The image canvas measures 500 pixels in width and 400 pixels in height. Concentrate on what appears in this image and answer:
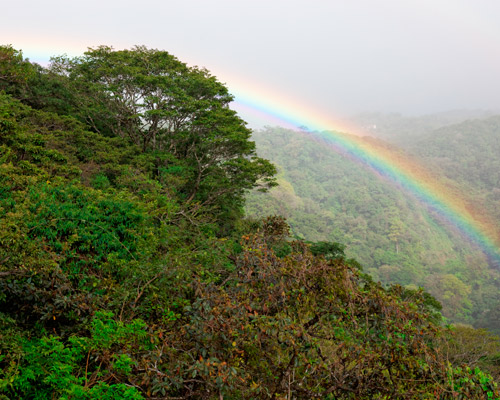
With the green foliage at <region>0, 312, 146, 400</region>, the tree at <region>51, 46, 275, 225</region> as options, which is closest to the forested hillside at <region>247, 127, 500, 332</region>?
the tree at <region>51, 46, 275, 225</region>

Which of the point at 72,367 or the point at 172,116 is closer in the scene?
the point at 72,367

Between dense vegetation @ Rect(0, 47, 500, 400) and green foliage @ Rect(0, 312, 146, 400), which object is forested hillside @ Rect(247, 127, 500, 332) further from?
green foliage @ Rect(0, 312, 146, 400)

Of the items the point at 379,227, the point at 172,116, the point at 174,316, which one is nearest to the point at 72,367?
the point at 174,316

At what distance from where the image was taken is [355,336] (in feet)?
13.6

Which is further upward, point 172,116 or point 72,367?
point 172,116

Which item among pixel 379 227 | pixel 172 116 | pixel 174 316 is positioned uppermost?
pixel 172 116

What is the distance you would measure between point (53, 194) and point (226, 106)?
10.6 metres

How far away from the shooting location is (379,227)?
2406 inches

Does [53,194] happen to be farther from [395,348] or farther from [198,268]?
[395,348]

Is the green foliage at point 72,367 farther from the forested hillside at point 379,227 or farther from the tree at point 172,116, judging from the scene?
the forested hillside at point 379,227

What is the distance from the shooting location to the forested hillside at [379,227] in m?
46.0

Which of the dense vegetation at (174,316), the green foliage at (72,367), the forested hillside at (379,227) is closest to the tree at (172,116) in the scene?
the dense vegetation at (174,316)

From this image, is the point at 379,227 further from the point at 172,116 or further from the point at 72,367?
the point at 72,367

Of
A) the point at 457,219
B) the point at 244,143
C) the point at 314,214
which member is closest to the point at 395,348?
the point at 244,143
